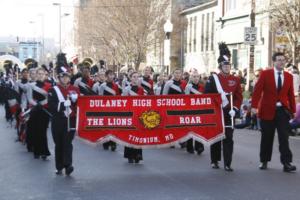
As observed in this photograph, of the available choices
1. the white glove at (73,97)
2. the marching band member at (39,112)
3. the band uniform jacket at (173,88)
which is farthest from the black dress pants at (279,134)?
the marching band member at (39,112)

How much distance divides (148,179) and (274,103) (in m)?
2.55

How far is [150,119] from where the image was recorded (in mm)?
11031

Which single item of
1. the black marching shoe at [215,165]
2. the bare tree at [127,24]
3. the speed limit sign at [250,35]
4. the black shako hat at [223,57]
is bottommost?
the black marching shoe at [215,165]

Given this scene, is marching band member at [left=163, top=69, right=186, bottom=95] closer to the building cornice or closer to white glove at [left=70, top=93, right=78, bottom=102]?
white glove at [left=70, top=93, right=78, bottom=102]

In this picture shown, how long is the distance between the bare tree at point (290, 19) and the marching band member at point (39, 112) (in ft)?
42.2

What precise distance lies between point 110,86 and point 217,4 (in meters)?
31.6

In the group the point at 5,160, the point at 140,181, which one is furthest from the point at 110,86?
the point at 140,181

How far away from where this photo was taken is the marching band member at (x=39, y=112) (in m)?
13.0

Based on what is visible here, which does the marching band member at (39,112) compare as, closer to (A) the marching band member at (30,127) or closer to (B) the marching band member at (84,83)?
(A) the marching band member at (30,127)

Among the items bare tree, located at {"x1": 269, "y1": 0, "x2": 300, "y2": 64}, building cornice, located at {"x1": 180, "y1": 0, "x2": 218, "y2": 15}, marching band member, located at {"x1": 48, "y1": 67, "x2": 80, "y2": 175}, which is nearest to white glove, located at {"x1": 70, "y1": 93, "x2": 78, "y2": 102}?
marching band member, located at {"x1": 48, "y1": 67, "x2": 80, "y2": 175}

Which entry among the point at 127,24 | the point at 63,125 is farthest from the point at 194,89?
the point at 127,24

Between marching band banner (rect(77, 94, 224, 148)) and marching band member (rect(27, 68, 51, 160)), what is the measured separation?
237cm

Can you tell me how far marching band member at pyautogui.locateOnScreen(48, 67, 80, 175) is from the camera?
35.1 ft

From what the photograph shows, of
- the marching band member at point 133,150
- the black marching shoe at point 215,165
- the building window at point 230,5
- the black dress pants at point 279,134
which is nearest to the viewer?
the black dress pants at point 279,134
